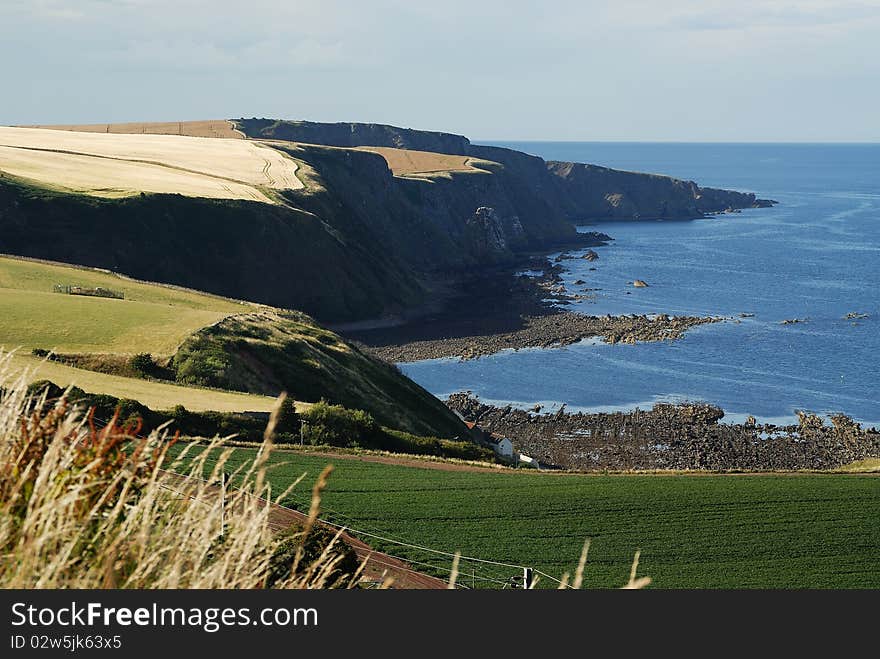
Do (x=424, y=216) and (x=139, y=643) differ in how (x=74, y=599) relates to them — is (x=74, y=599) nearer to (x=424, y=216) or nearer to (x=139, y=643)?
(x=139, y=643)

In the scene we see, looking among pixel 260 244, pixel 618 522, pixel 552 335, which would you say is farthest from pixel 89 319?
pixel 552 335

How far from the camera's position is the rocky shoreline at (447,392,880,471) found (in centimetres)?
7194

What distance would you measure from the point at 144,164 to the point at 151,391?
102m

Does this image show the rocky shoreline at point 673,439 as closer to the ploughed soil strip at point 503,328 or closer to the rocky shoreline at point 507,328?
the rocky shoreline at point 507,328

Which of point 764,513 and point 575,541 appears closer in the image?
point 575,541

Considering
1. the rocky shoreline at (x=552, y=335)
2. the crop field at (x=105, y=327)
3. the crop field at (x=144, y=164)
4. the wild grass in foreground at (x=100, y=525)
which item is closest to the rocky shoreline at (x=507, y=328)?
the rocky shoreline at (x=552, y=335)

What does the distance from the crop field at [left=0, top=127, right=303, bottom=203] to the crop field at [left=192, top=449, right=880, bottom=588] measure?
3408 inches

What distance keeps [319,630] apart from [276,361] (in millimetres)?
54918

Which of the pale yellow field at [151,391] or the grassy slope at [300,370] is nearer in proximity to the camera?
the pale yellow field at [151,391]

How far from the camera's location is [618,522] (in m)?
36.9

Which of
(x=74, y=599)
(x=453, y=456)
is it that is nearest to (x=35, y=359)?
(x=453, y=456)

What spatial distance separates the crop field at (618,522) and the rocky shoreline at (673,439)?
2600 centimetres

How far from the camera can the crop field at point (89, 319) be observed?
5703cm

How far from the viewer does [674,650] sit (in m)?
8.08
